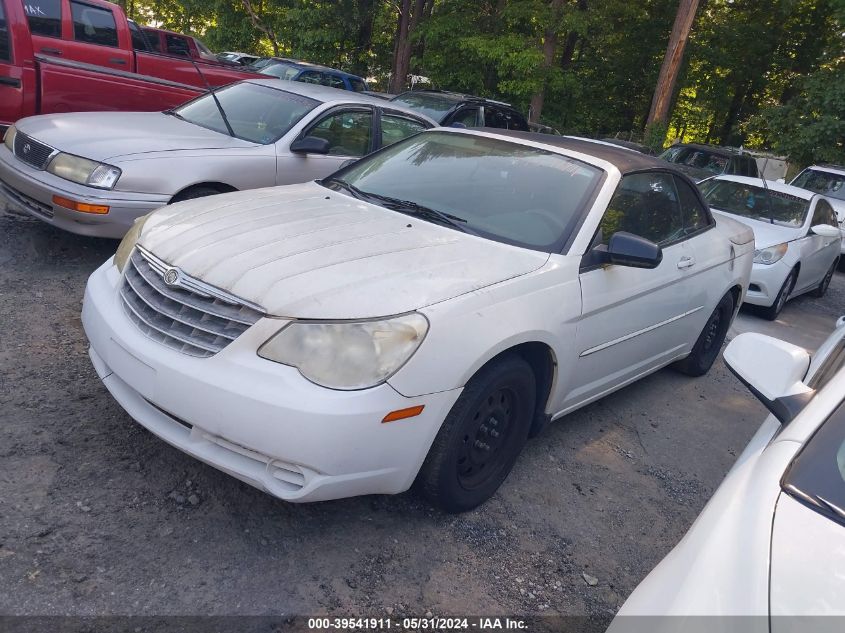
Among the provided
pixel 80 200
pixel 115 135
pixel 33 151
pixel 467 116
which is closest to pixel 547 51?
pixel 467 116

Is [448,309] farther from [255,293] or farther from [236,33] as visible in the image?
[236,33]

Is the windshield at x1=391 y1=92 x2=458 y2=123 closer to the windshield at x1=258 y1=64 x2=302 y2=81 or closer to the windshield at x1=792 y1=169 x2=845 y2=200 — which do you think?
the windshield at x1=258 y1=64 x2=302 y2=81

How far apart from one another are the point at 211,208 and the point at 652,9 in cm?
2352

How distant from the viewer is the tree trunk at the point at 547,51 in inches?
723

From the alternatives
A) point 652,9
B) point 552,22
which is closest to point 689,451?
point 552,22

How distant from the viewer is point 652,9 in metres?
23.6

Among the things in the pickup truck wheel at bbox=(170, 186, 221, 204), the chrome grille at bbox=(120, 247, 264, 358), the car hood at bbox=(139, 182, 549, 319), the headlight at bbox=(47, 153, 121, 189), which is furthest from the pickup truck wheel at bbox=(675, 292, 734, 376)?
the headlight at bbox=(47, 153, 121, 189)

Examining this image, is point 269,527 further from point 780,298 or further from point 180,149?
point 780,298

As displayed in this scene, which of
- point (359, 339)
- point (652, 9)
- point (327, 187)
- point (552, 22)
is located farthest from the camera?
point (652, 9)

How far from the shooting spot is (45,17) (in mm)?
Answer: 8023

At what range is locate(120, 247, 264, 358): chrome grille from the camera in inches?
110

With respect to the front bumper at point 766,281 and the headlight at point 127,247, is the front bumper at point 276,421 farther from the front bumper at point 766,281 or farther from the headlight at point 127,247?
the front bumper at point 766,281

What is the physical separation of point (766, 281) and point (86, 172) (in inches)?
252

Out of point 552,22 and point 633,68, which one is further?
point 633,68
